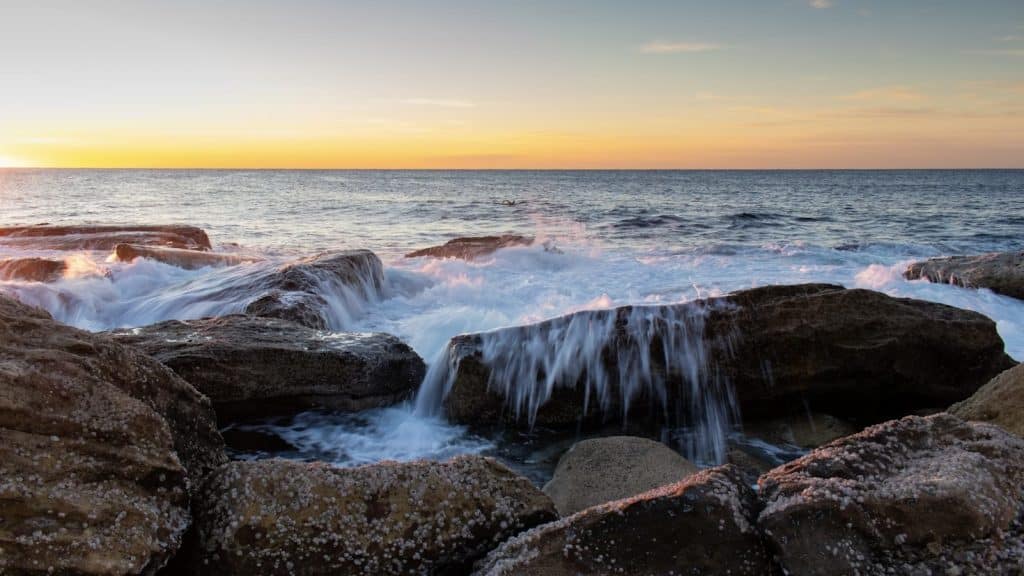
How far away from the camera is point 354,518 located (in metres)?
2.54

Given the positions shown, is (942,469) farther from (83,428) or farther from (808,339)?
(83,428)

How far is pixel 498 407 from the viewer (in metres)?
4.83

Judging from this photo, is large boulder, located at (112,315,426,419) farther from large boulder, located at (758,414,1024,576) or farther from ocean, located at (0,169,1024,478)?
large boulder, located at (758,414,1024,576)

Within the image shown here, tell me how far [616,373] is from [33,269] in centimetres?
852

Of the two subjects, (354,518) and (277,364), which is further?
(277,364)

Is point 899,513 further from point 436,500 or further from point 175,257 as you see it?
point 175,257

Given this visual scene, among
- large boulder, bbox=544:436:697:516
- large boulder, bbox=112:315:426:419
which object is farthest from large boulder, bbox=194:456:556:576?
large boulder, bbox=112:315:426:419

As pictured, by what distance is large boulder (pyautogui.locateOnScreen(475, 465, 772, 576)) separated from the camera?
2277 millimetres

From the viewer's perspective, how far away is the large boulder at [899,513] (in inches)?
86.3

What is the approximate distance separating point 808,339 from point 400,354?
3053 millimetres

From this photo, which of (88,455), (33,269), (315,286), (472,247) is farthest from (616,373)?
(33,269)

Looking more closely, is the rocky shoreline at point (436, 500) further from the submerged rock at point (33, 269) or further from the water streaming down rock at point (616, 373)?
the submerged rock at point (33, 269)

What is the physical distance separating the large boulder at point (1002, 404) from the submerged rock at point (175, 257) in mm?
9701

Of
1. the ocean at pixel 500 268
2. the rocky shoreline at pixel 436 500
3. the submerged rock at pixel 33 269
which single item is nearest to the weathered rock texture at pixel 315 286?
the ocean at pixel 500 268
